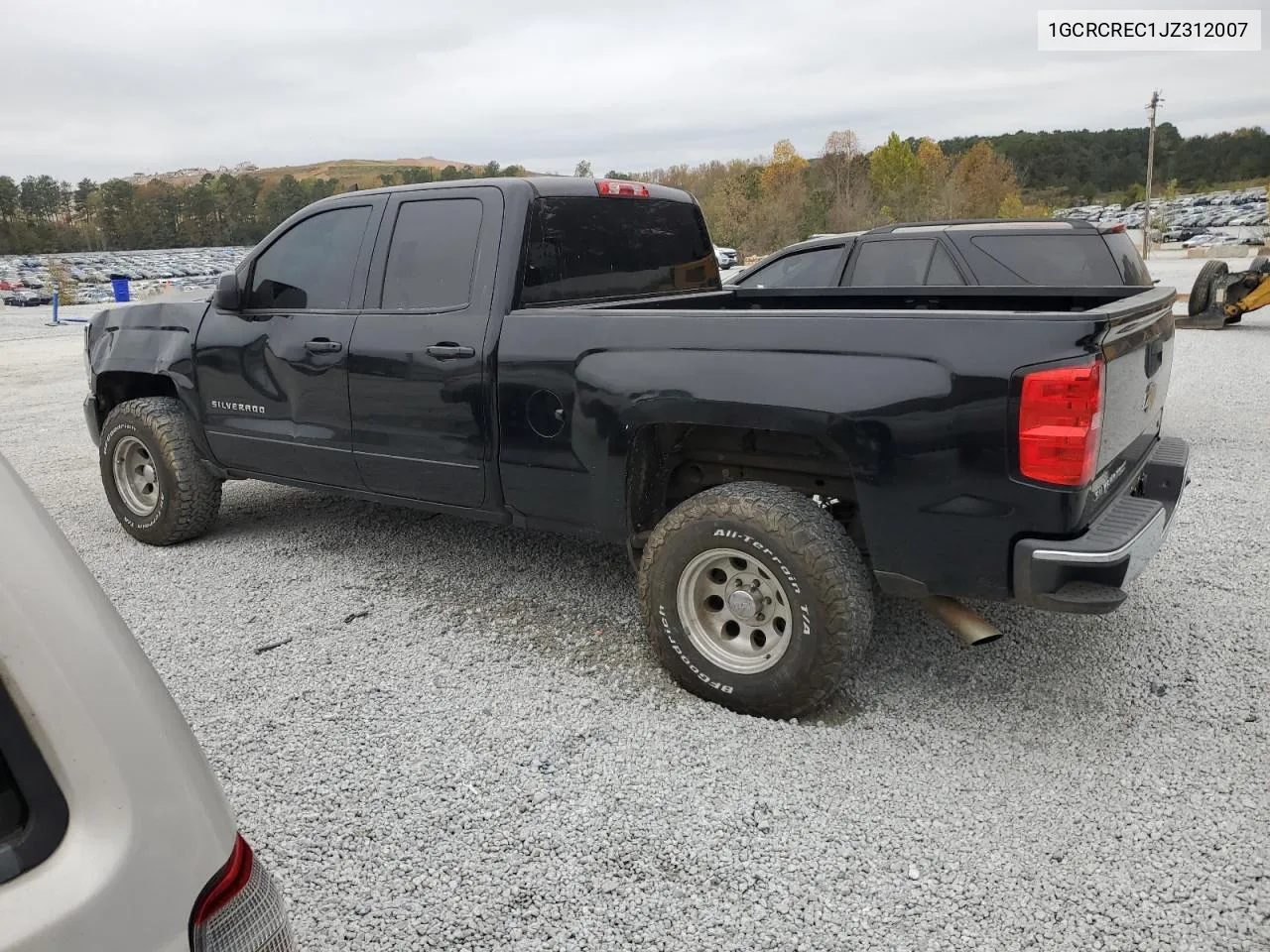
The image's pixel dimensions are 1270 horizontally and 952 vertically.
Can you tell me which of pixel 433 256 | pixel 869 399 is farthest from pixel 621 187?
pixel 869 399

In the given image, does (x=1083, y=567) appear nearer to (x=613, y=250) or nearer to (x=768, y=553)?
(x=768, y=553)

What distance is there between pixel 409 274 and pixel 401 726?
83.3 inches

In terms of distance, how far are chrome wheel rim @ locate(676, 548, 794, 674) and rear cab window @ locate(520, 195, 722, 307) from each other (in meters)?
1.47

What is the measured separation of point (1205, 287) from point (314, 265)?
517 inches

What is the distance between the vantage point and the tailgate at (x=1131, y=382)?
285cm

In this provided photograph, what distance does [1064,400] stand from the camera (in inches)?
106

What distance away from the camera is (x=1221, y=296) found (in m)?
13.5

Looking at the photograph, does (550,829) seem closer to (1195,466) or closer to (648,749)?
(648,749)

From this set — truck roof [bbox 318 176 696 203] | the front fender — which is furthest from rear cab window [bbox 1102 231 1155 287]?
the front fender

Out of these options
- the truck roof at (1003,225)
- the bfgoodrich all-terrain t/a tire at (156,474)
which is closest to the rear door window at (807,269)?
the truck roof at (1003,225)

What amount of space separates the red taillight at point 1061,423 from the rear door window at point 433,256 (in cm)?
240

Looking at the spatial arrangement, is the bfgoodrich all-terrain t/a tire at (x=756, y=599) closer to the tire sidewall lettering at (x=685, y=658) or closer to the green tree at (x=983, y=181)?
the tire sidewall lettering at (x=685, y=658)

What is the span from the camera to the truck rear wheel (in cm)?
1318

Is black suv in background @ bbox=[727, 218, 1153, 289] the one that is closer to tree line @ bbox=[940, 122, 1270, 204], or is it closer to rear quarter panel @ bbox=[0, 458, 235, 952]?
rear quarter panel @ bbox=[0, 458, 235, 952]
